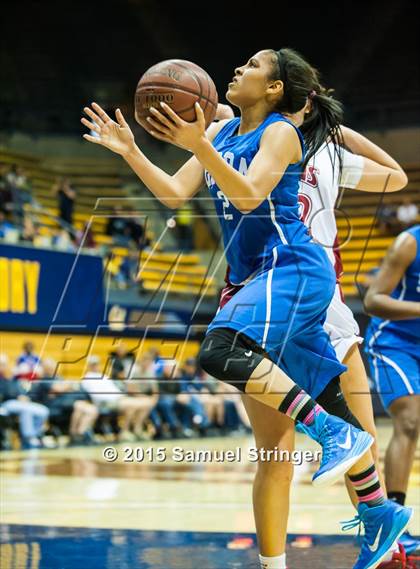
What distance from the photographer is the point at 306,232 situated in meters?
3.52

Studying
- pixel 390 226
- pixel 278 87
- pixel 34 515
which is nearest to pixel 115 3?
pixel 390 226

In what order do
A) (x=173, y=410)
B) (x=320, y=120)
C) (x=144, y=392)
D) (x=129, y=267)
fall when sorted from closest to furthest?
(x=320, y=120) → (x=144, y=392) → (x=173, y=410) → (x=129, y=267)

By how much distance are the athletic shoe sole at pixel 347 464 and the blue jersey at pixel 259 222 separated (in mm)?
692

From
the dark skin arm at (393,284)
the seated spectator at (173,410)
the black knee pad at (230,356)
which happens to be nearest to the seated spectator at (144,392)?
the seated spectator at (173,410)

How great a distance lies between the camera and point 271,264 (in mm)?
3398

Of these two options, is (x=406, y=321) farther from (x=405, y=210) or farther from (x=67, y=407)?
(x=405, y=210)

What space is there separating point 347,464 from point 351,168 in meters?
1.63

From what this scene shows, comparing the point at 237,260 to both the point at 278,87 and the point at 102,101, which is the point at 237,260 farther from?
the point at 102,101

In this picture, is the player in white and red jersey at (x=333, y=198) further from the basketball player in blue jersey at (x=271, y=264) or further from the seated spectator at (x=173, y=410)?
the seated spectator at (x=173, y=410)

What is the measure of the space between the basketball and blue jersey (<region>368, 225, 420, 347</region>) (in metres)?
2.01

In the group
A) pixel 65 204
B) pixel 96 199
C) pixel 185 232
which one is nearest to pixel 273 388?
pixel 65 204

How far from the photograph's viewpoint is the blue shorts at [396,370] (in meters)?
4.88

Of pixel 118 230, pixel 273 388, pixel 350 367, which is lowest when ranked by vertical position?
pixel 118 230

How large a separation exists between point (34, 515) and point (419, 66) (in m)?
18.6
